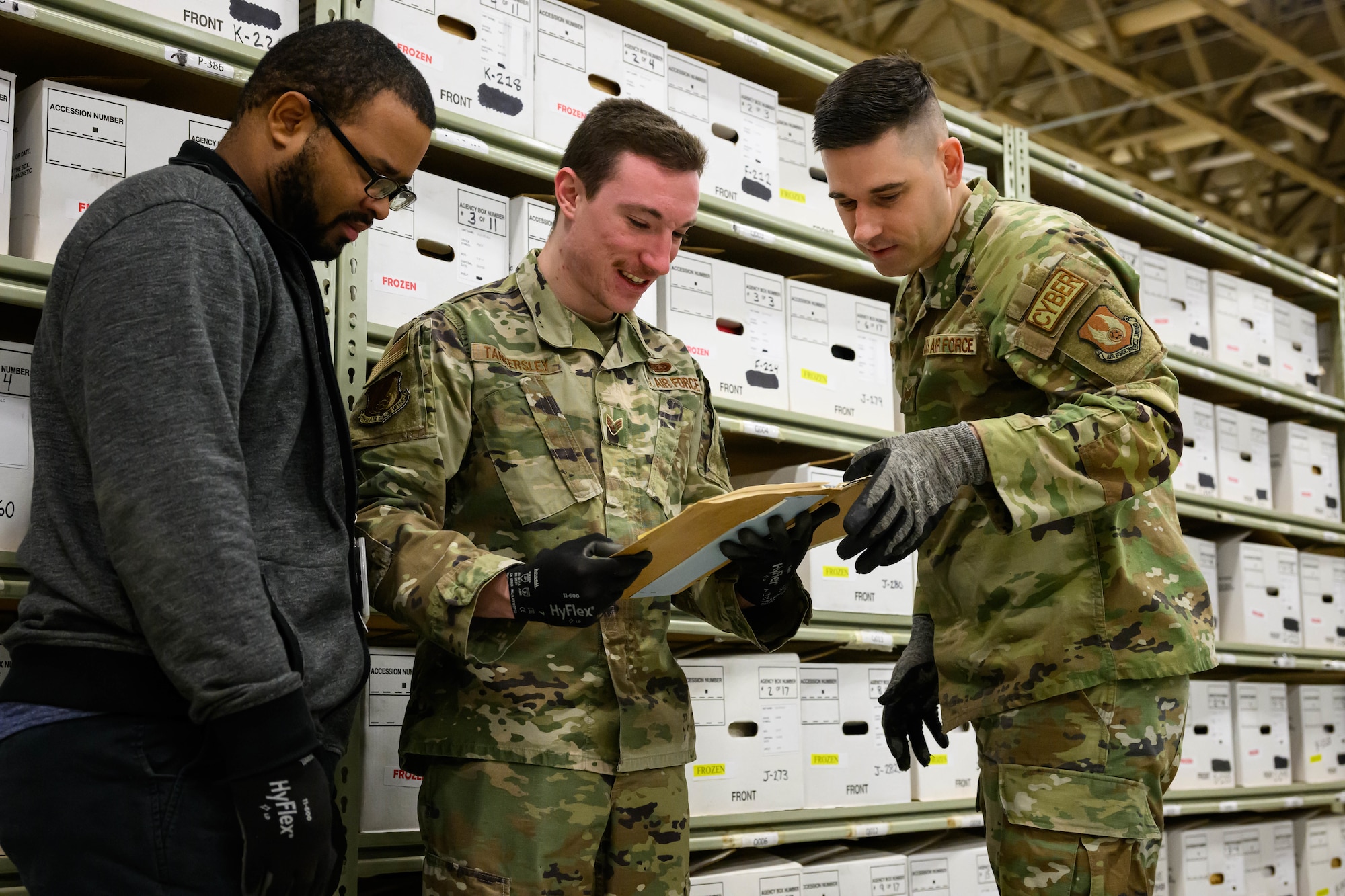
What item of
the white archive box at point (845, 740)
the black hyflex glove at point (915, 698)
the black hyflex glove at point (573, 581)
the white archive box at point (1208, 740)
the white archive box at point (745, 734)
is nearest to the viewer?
the black hyflex glove at point (573, 581)

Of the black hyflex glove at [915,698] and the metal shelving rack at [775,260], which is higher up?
the metal shelving rack at [775,260]

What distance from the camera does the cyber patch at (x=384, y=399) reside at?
1.77 metres

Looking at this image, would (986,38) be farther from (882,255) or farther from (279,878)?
(279,878)

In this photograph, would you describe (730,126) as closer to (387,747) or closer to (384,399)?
(384,399)

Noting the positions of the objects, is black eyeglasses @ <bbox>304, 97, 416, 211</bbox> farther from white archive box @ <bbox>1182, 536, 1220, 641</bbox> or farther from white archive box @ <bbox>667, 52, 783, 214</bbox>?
white archive box @ <bbox>1182, 536, 1220, 641</bbox>

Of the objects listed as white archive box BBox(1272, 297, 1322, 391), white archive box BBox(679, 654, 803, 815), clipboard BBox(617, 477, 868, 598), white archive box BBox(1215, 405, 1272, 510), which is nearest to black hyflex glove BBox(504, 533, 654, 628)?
clipboard BBox(617, 477, 868, 598)

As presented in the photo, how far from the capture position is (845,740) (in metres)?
2.96

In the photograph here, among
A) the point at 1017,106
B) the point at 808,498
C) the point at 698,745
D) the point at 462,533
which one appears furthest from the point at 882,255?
the point at 1017,106

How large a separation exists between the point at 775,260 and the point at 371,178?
1855mm

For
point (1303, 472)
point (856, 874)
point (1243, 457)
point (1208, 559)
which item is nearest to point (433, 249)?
point (856, 874)

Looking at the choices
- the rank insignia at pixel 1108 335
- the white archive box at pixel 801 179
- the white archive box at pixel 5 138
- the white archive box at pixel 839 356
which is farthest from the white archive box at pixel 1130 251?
the white archive box at pixel 5 138

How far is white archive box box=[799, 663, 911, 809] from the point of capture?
289 cm

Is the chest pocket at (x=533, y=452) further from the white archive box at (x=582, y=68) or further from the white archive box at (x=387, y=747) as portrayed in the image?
the white archive box at (x=582, y=68)

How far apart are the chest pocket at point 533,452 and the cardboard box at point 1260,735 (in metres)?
3.21
